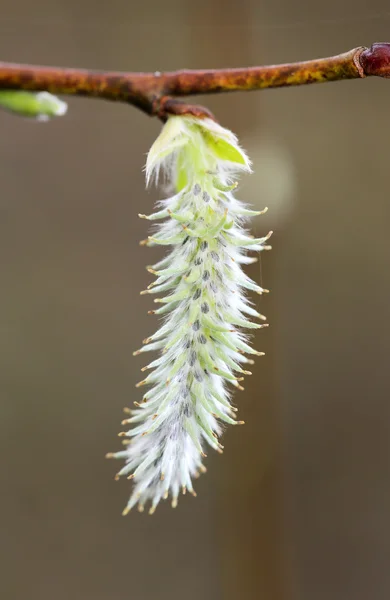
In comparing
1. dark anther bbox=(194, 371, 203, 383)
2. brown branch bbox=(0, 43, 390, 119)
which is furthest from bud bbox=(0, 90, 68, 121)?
dark anther bbox=(194, 371, 203, 383)

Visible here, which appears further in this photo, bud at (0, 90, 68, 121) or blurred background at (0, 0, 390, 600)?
blurred background at (0, 0, 390, 600)

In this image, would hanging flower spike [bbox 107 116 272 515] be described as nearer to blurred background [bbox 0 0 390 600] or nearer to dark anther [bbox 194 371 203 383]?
dark anther [bbox 194 371 203 383]

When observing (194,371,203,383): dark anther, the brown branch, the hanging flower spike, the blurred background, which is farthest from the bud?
the blurred background

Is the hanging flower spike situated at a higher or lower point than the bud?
lower

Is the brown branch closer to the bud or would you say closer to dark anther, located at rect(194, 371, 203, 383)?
the bud

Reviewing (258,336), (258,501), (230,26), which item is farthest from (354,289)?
(230,26)

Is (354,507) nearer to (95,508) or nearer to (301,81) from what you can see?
(95,508)

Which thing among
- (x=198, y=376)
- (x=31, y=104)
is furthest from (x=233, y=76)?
(x=198, y=376)
